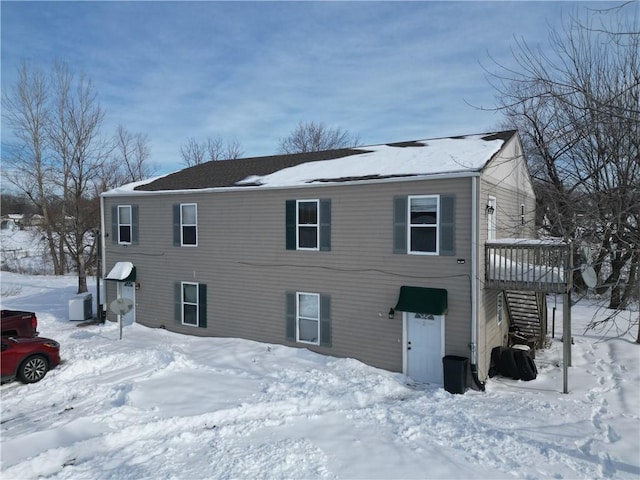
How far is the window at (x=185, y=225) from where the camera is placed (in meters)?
14.9

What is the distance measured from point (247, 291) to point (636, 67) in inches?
474

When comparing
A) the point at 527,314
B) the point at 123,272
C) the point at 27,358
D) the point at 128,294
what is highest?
the point at 123,272

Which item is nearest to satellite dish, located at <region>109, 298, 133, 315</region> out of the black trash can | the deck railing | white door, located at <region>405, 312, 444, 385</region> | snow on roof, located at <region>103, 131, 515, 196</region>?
snow on roof, located at <region>103, 131, 515, 196</region>

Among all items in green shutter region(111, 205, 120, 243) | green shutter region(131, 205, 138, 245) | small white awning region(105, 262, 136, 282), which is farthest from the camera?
green shutter region(111, 205, 120, 243)

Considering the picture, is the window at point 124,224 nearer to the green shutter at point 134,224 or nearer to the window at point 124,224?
the window at point 124,224

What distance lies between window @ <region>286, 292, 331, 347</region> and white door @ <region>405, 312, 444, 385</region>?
8.06ft

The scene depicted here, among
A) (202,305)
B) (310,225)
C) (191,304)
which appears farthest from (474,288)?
(191,304)

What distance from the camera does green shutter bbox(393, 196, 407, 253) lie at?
11.3 meters

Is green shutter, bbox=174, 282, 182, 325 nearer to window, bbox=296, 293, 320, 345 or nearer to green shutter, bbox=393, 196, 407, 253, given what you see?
window, bbox=296, 293, 320, 345

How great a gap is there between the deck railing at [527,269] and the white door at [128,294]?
1282 cm

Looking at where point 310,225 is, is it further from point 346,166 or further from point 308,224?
point 346,166

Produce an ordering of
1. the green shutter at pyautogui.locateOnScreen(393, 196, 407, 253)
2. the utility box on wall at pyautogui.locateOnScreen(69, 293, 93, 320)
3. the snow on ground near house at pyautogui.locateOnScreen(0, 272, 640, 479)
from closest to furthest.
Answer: the snow on ground near house at pyautogui.locateOnScreen(0, 272, 640, 479)
the green shutter at pyautogui.locateOnScreen(393, 196, 407, 253)
the utility box on wall at pyautogui.locateOnScreen(69, 293, 93, 320)

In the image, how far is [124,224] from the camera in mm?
16578

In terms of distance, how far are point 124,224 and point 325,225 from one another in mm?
8801
